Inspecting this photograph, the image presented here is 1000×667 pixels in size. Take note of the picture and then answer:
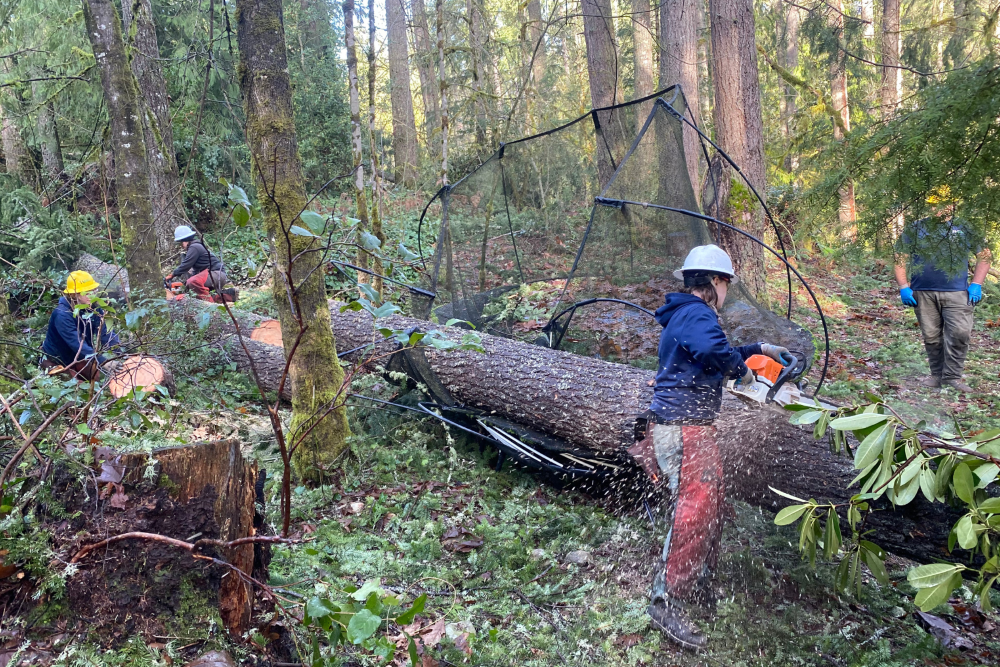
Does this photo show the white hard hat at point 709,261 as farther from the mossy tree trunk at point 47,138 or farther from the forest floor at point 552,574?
the mossy tree trunk at point 47,138

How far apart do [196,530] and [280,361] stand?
4213mm

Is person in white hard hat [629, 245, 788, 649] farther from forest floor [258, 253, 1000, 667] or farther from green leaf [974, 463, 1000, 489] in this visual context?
green leaf [974, 463, 1000, 489]

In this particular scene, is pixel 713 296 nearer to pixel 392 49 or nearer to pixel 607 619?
pixel 607 619

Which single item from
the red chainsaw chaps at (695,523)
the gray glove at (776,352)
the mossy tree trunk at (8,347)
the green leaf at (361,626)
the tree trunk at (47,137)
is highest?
the tree trunk at (47,137)

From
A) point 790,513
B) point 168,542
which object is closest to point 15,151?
point 168,542

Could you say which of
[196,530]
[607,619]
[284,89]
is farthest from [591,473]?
[284,89]

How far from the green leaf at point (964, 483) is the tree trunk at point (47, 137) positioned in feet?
40.5

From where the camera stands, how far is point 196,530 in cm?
235

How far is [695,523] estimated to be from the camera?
11.0 ft

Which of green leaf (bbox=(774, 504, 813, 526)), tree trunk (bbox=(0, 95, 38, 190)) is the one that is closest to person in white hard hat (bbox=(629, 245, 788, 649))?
green leaf (bbox=(774, 504, 813, 526))

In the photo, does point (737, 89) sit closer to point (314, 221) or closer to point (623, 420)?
point (623, 420)

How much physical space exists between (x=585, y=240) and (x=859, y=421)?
140 inches

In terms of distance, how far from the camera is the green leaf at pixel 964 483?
7.57ft

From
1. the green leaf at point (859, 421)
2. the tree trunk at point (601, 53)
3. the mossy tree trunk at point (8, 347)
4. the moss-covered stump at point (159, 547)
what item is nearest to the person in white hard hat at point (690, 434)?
the green leaf at point (859, 421)
